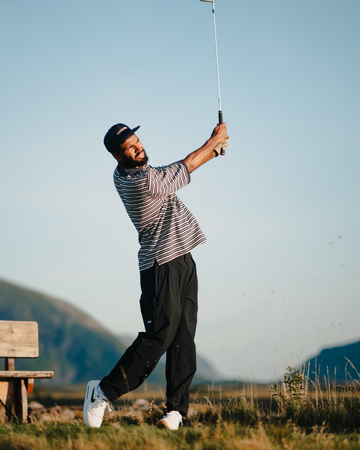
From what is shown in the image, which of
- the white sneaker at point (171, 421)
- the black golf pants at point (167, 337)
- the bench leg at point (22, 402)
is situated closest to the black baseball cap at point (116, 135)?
the black golf pants at point (167, 337)

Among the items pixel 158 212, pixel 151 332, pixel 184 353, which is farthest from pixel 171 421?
pixel 158 212

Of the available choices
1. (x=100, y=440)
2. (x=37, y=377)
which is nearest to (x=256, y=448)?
(x=100, y=440)

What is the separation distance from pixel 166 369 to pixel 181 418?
1.24 feet

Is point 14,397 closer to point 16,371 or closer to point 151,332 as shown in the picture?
point 16,371

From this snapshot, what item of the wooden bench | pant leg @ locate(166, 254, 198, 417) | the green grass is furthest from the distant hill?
the wooden bench

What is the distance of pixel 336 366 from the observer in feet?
17.8

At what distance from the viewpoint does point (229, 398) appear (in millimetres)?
4934

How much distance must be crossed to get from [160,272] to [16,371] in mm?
2160

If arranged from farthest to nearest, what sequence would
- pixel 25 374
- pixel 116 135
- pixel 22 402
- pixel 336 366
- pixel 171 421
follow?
1. pixel 336 366
2. pixel 22 402
3. pixel 25 374
4. pixel 116 135
5. pixel 171 421

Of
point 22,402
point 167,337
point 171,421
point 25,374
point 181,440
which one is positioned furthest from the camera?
point 22,402

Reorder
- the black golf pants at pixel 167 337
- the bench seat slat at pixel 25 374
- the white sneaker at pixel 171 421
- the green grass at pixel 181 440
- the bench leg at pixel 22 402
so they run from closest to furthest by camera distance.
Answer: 1. the green grass at pixel 181 440
2. the white sneaker at pixel 171 421
3. the black golf pants at pixel 167 337
4. the bench seat slat at pixel 25 374
5. the bench leg at pixel 22 402

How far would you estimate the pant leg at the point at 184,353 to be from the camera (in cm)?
375

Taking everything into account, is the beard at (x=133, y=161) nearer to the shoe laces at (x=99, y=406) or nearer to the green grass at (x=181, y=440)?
the shoe laces at (x=99, y=406)

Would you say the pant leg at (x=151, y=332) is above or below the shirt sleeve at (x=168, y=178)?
below
